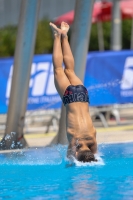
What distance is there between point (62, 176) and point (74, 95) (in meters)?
1.25

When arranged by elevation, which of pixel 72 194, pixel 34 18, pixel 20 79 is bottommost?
pixel 72 194

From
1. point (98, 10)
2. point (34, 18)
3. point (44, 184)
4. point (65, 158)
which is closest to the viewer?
point (44, 184)

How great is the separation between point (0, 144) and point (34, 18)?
227 centimetres

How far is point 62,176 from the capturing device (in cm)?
700

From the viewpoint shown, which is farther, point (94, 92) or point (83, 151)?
point (94, 92)

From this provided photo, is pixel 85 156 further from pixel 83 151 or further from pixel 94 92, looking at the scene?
pixel 94 92

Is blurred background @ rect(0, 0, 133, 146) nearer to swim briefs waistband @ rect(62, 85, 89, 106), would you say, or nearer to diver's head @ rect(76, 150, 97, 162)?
swim briefs waistband @ rect(62, 85, 89, 106)

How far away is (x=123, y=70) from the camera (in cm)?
1282

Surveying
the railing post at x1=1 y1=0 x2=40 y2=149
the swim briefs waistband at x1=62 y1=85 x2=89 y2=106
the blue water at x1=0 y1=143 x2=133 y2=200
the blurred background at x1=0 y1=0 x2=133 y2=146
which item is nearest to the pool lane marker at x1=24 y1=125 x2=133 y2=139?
the blurred background at x1=0 y1=0 x2=133 y2=146

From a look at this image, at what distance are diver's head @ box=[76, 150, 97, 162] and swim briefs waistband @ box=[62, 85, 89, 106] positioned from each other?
2.61 feet

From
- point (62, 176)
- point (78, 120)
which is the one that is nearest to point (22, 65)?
point (78, 120)

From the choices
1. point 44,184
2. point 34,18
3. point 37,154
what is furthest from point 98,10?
point 44,184

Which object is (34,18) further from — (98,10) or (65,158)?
(98,10)

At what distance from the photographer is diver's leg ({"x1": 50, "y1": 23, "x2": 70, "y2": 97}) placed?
803cm
